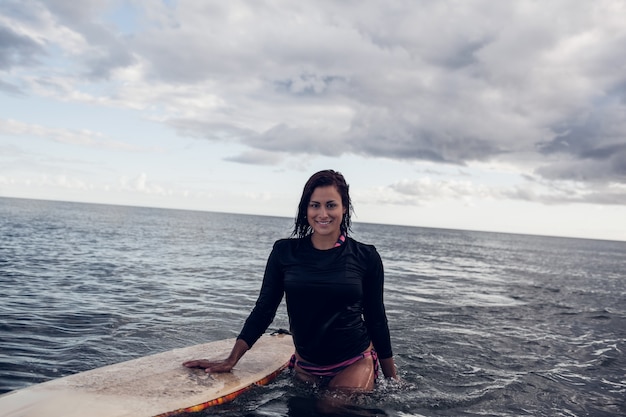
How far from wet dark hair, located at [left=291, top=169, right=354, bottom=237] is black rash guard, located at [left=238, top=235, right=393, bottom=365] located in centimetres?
19

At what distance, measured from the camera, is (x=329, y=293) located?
14.9 ft

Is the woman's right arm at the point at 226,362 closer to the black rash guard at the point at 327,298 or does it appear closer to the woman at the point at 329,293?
the woman at the point at 329,293

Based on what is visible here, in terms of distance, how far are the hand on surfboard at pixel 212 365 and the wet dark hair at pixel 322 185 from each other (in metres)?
1.69

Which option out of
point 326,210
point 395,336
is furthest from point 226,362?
point 395,336

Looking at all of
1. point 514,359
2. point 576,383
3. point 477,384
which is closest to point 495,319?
point 514,359

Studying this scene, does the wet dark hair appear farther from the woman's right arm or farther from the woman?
the woman's right arm

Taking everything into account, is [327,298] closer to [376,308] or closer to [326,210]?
[376,308]

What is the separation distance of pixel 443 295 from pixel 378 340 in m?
13.6

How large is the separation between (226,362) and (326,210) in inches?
83.2

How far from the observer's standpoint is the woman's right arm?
16.5 ft

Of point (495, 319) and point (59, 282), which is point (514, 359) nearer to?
point (495, 319)

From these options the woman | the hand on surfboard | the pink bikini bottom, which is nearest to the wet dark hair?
the woman

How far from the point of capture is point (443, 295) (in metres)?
17.7

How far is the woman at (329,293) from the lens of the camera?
4598 millimetres
